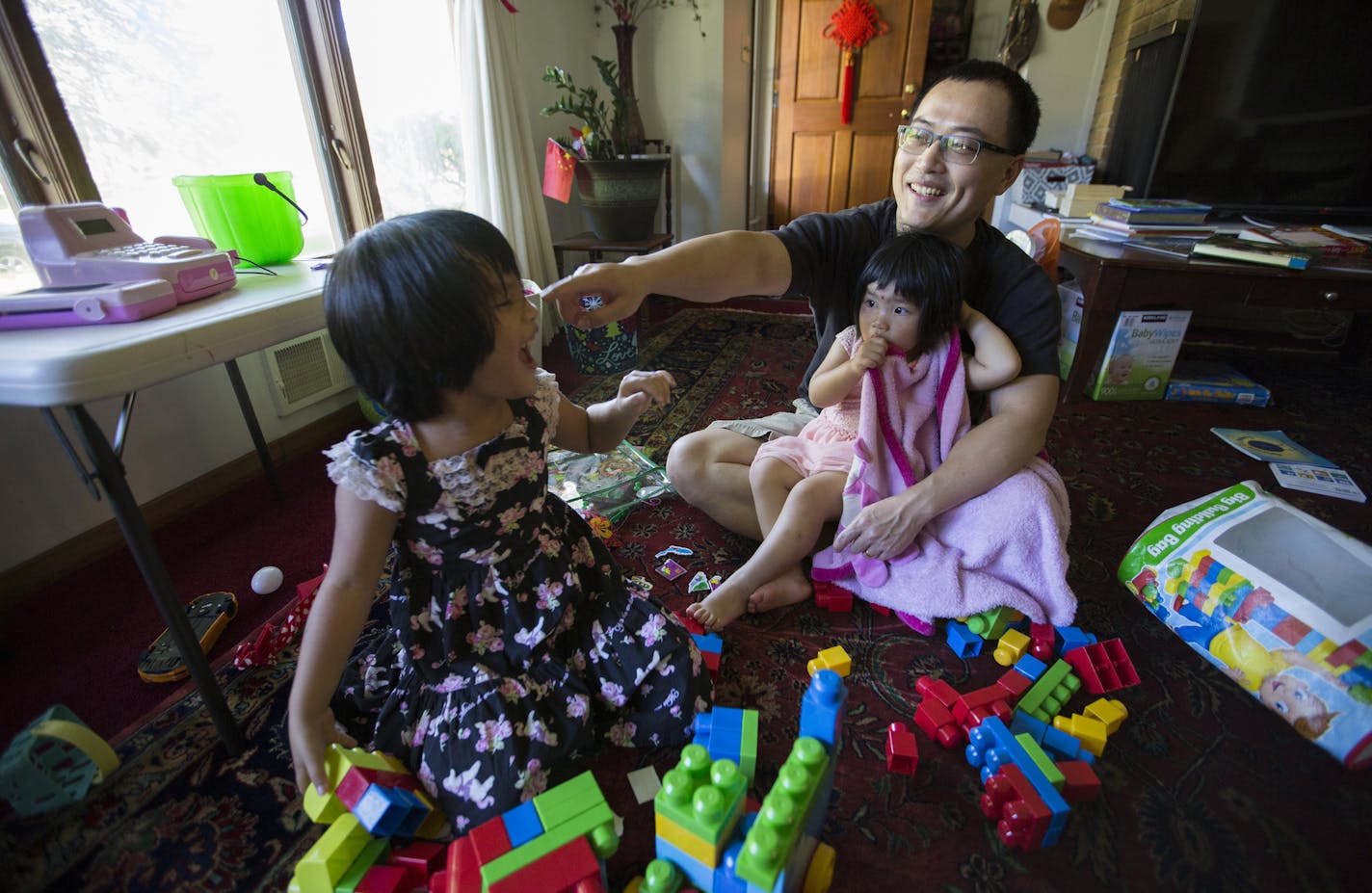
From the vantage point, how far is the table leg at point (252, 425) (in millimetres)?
1511

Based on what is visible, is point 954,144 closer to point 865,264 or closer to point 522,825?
point 865,264

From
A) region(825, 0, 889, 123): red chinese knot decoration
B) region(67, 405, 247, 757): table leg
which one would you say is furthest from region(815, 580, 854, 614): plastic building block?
region(825, 0, 889, 123): red chinese knot decoration

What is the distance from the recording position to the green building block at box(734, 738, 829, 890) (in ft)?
1.90

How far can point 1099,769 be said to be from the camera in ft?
3.05

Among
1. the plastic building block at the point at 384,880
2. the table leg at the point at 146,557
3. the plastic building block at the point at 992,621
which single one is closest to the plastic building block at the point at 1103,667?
the plastic building block at the point at 992,621

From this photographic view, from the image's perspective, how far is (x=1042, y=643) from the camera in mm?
1125

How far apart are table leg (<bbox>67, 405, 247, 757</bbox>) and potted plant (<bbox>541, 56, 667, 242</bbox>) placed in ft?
7.38

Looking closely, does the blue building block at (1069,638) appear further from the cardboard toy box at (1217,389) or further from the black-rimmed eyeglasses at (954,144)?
the cardboard toy box at (1217,389)

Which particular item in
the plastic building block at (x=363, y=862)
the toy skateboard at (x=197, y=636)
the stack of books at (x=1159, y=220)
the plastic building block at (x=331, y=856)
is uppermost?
the stack of books at (x=1159, y=220)

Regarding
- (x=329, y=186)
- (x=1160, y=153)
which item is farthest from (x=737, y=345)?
(x=1160, y=153)

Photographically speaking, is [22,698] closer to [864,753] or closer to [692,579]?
[692,579]

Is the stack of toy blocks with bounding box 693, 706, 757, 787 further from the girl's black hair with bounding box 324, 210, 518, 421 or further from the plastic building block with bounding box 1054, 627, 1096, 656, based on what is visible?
the plastic building block with bounding box 1054, 627, 1096, 656

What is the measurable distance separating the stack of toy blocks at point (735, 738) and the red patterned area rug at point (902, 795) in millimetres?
173

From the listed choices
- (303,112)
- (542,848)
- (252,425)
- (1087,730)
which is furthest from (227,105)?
(1087,730)
